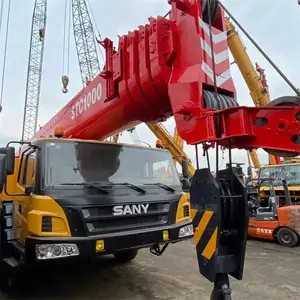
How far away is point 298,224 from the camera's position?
6703 millimetres

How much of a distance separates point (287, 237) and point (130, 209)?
4.46m

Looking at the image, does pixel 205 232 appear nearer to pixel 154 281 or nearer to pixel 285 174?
pixel 154 281

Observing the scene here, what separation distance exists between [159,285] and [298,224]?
3.79m

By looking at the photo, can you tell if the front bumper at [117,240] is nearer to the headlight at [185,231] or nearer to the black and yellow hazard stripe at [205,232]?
the headlight at [185,231]

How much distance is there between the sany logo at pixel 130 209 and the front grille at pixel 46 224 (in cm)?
71

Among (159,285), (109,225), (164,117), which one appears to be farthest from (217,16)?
(159,285)

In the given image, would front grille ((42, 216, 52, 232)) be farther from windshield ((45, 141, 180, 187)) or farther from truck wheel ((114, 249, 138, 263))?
truck wheel ((114, 249, 138, 263))

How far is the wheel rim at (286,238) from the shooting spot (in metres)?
6.76

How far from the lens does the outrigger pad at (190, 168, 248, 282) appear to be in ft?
8.26

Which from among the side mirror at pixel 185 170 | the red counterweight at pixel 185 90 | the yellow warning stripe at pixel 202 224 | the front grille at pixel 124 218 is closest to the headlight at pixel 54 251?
the front grille at pixel 124 218

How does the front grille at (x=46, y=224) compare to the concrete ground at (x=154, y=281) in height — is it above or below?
above

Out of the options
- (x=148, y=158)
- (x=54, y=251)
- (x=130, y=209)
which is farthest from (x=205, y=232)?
(x=148, y=158)

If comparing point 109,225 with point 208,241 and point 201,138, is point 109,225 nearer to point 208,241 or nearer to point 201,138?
point 208,241

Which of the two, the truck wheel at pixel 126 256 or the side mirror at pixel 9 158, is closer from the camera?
the side mirror at pixel 9 158
